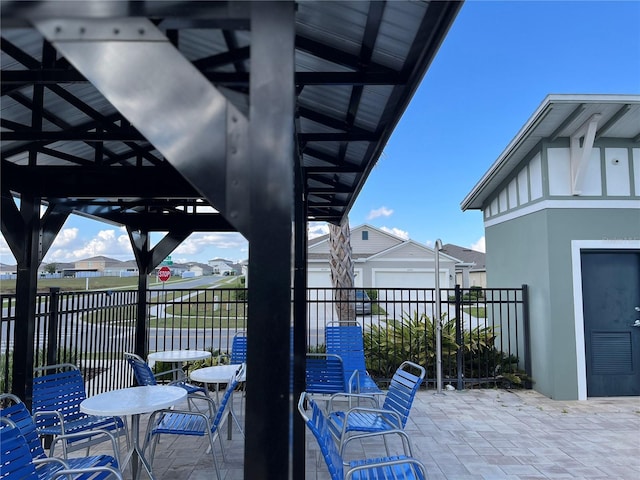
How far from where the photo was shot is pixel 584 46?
12062mm

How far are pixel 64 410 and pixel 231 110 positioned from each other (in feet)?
11.6

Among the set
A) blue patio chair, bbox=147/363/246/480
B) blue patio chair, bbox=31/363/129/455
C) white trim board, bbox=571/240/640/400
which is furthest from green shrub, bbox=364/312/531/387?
blue patio chair, bbox=31/363/129/455

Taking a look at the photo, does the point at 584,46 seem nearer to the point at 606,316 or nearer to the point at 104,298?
the point at 606,316

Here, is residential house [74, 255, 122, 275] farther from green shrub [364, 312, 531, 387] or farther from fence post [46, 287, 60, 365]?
green shrub [364, 312, 531, 387]

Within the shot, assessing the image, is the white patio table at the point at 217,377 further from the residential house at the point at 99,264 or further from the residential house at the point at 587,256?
the residential house at the point at 99,264

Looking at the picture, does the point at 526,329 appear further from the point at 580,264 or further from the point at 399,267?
the point at 399,267

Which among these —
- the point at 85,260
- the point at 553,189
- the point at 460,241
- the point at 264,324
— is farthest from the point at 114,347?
the point at 460,241

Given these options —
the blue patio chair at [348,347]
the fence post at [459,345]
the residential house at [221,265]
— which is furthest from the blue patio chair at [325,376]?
the residential house at [221,265]

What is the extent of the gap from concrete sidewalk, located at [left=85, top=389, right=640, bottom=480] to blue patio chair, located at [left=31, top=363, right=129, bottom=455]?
552mm

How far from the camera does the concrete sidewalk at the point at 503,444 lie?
3.51 metres

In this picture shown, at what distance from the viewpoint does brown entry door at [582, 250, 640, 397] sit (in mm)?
5746

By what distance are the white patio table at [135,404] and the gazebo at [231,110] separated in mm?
901

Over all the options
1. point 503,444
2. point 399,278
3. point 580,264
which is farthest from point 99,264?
point 399,278

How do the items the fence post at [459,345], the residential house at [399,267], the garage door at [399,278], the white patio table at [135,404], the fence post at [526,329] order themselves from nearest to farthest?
the white patio table at [135,404] < the fence post at [459,345] < the fence post at [526,329] < the residential house at [399,267] < the garage door at [399,278]
